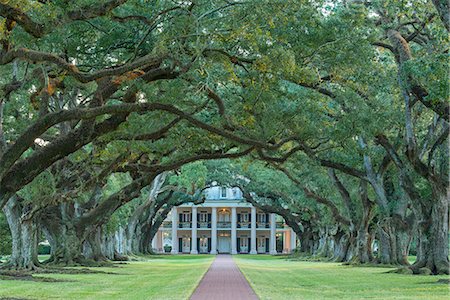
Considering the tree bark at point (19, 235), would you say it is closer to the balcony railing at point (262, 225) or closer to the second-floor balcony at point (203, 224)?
the second-floor balcony at point (203, 224)

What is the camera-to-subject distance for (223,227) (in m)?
98.1

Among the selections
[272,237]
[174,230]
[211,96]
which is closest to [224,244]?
[174,230]

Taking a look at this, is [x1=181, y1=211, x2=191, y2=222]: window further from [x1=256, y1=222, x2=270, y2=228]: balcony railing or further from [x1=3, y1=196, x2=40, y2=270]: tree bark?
[x1=3, y1=196, x2=40, y2=270]: tree bark

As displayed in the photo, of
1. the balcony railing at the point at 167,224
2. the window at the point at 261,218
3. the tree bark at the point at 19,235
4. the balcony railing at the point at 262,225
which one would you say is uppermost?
the window at the point at 261,218

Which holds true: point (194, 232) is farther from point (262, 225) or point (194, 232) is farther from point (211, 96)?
point (211, 96)

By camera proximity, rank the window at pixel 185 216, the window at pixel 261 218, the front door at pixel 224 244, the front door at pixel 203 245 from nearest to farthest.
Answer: the front door at pixel 224 244, the window at pixel 261 218, the front door at pixel 203 245, the window at pixel 185 216

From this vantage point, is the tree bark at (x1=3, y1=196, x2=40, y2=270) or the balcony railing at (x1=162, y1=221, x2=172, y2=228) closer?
the tree bark at (x1=3, y1=196, x2=40, y2=270)

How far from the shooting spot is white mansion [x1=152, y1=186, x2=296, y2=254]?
9581cm

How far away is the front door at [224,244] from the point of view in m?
97.6

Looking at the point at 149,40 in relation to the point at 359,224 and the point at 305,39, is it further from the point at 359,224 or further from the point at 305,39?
the point at 359,224

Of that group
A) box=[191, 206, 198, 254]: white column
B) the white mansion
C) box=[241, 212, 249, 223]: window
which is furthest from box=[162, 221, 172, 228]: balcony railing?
box=[241, 212, 249, 223]: window

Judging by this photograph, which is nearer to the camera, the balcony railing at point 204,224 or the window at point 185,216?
the balcony railing at point 204,224

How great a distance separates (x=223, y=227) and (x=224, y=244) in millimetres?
2339

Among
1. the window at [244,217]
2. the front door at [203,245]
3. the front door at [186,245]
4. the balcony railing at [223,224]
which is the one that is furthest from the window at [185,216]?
the window at [244,217]
